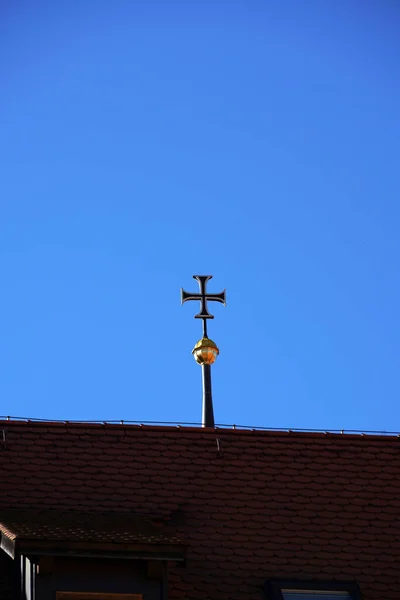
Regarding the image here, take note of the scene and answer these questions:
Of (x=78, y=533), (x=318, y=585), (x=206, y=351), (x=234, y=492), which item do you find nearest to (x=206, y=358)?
(x=206, y=351)

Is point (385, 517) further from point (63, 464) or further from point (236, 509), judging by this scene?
point (63, 464)

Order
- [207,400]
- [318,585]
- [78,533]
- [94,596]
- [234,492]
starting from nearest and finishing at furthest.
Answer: [94,596]
[78,533]
[318,585]
[234,492]
[207,400]

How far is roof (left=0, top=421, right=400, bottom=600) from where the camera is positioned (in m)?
26.0

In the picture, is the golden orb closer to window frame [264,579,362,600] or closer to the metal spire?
the metal spire

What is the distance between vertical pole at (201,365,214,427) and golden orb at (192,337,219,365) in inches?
9.3

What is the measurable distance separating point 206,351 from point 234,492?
563 centimetres

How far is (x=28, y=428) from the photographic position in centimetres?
2769

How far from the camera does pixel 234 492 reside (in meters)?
27.2

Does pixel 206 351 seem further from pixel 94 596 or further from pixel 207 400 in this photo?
pixel 94 596

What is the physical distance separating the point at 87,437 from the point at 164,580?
3818mm

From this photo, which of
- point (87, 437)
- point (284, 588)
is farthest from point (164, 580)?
point (87, 437)

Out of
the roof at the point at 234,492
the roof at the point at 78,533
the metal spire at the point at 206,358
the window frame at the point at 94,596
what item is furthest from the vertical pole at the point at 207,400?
the window frame at the point at 94,596

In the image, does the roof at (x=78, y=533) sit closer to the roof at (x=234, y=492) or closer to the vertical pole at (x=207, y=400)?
the roof at (x=234, y=492)

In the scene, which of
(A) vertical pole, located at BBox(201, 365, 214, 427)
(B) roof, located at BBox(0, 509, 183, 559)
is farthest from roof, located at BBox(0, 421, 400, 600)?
(A) vertical pole, located at BBox(201, 365, 214, 427)
